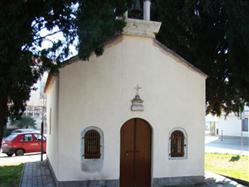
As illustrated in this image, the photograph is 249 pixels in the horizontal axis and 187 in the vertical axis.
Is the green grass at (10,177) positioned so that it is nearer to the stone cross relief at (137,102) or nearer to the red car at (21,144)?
the stone cross relief at (137,102)

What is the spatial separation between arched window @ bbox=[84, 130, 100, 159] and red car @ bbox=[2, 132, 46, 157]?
15.9 metres

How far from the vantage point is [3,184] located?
45.6ft

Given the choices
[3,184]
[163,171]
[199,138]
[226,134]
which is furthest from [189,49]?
[226,134]

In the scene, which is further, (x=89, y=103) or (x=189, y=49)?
(x=189, y=49)

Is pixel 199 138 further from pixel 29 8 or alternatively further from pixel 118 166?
pixel 29 8

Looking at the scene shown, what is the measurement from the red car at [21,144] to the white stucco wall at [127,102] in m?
15.7

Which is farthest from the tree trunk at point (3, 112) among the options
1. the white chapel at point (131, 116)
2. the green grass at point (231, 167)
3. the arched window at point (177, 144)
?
the green grass at point (231, 167)

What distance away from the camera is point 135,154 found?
13.6 meters

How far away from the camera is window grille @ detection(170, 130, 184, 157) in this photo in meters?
14.1

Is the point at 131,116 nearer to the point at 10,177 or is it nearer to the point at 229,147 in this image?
the point at 10,177

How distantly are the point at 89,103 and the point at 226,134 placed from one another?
45.2m

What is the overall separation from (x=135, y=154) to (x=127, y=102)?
1899mm

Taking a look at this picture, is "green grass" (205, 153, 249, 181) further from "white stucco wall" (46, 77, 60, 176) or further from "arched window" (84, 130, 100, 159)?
"white stucco wall" (46, 77, 60, 176)

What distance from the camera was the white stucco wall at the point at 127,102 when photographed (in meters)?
12.7
